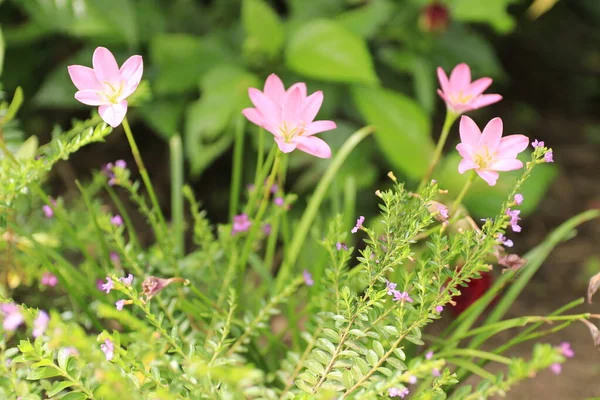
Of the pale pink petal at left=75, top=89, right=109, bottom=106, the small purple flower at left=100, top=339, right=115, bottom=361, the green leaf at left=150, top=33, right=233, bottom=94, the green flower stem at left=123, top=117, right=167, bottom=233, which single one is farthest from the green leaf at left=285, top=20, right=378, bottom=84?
the small purple flower at left=100, top=339, right=115, bottom=361

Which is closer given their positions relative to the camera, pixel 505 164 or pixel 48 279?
pixel 505 164

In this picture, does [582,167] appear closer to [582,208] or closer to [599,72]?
[582,208]

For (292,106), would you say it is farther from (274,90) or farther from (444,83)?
(444,83)

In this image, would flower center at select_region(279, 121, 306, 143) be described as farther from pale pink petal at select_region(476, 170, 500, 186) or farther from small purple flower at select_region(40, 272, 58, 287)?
small purple flower at select_region(40, 272, 58, 287)

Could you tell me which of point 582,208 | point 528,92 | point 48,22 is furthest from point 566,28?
point 48,22

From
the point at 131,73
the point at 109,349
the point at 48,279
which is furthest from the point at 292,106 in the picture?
the point at 48,279

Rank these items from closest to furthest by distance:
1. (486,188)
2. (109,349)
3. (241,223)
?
(109,349) < (241,223) < (486,188)
